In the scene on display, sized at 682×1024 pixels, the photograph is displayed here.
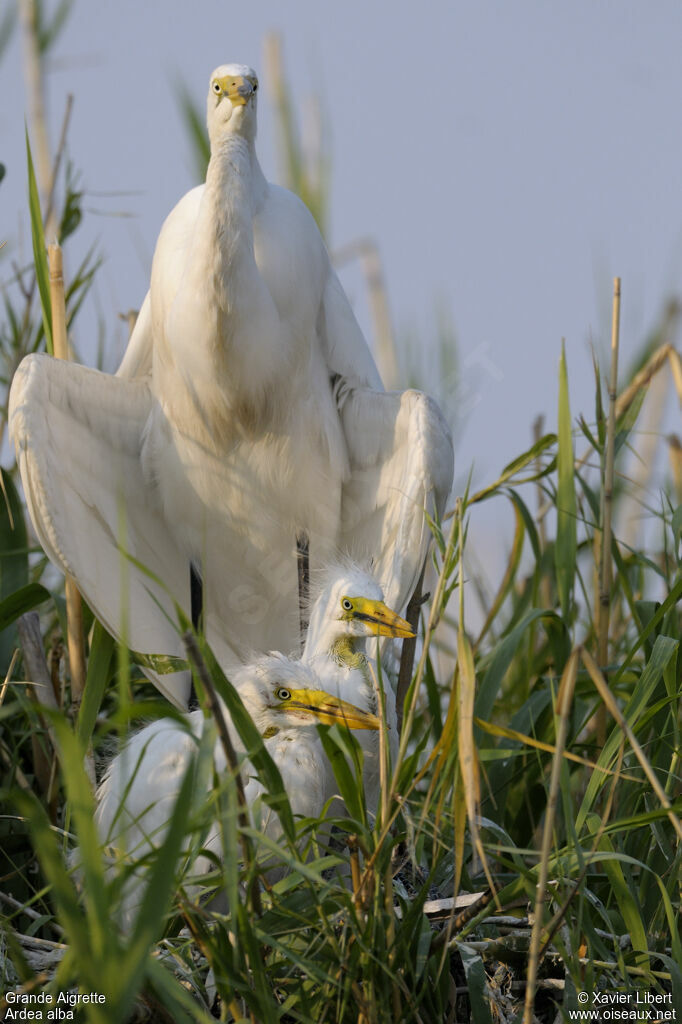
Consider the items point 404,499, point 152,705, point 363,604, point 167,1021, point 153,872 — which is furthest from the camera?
point 404,499

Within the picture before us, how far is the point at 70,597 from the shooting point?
2.49 metres

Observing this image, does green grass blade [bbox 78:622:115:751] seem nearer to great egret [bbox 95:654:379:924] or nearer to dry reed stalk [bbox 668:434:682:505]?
great egret [bbox 95:654:379:924]

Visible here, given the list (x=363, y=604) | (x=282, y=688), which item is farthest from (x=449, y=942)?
(x=363, y=604)

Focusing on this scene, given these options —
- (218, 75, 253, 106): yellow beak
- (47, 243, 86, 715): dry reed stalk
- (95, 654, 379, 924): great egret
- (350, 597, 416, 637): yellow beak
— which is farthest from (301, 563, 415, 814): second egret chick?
(218, 75, 253, 106): yellow beak

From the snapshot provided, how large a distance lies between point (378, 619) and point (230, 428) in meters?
0.75

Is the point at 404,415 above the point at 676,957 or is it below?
above

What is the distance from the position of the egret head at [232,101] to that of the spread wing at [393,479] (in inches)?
26.7

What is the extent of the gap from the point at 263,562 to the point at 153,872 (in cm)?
207

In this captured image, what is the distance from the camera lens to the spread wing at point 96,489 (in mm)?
2523

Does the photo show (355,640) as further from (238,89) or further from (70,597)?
(238,89)

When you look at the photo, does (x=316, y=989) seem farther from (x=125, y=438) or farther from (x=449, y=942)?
(x=125, y=438)

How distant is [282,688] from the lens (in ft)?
6.49

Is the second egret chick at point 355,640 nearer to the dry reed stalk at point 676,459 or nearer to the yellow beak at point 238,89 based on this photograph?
the dry reed stalk at point 676,459

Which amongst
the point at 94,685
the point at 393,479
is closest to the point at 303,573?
the point at 393,479
